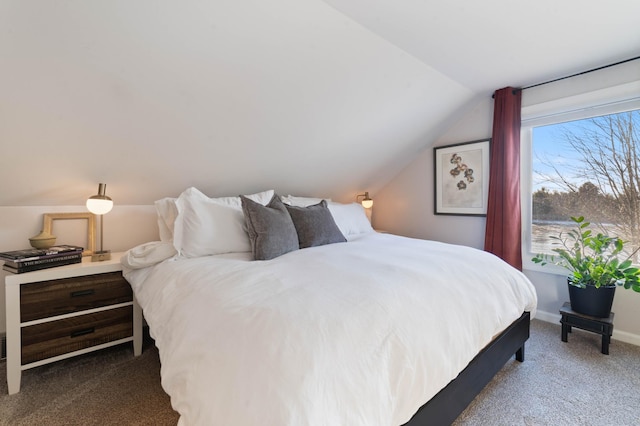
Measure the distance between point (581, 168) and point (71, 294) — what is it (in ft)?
13.2

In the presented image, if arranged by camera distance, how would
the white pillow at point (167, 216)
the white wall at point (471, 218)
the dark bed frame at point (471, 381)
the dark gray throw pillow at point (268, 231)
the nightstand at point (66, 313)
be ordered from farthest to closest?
the white wall at point (471, 218) → the white pillow at point (167, 216) → the dark gray throw pillow at point (268, 231) → the nightstand at point (66, 313) → the dark bed frame at point (471, 381)

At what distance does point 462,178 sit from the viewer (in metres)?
3.24

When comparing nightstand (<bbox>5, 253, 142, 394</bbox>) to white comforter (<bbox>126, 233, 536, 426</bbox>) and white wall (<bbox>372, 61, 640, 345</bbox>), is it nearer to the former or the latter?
white comforter (<bbox>126, 233, 536, 426</bbox>)

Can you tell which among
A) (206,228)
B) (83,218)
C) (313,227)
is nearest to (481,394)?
(313,227)

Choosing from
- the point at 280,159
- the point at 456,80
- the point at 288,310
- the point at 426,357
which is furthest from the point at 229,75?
the point at 456,80

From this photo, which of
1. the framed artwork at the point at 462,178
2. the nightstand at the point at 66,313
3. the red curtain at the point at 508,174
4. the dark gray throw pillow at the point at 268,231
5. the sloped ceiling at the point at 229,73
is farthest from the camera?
the framed artwork at the point at 462,178

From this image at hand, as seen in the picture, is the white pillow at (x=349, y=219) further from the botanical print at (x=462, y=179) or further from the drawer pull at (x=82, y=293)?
the drawer pull at (x=82, y=293)

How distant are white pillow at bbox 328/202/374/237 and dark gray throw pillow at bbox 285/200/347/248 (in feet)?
1.49

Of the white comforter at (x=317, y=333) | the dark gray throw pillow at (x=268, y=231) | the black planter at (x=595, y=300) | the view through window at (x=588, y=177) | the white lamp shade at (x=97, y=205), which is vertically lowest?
the black planter at (x=595, y=300)

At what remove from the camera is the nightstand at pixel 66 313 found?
1580 millimetres

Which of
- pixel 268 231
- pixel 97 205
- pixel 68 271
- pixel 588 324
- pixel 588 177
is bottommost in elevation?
pixel 588 324

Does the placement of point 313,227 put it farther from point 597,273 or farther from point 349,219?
point 597,273

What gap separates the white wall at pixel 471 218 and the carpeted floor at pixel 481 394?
45cm

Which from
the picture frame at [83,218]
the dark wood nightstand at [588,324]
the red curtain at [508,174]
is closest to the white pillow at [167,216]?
the picture frame at [83,218]
